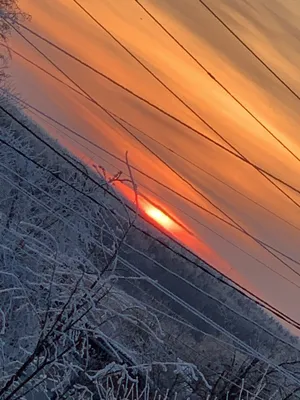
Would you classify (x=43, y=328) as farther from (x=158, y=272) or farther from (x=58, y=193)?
(x=158, y=272)

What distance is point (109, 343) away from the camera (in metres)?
4.43

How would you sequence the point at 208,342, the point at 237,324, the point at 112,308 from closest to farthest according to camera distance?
the point at 112,308 → the point at 208,342 → the point at 237,324

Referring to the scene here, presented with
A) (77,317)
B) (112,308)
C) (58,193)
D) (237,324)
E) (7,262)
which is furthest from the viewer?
(237,324)

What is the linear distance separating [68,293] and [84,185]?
13.6 metres

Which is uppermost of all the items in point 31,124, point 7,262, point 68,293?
point 31,124

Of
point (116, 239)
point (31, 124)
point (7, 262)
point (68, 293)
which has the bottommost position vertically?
point (7, 262)

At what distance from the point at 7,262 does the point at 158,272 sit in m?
39.1

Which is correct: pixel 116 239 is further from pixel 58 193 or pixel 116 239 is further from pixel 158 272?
pixel 158 272

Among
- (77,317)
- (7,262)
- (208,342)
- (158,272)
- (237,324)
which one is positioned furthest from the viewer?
(158,272)

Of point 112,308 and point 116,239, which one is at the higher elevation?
point 116,239

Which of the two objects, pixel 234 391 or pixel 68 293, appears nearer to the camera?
pixel 68 293

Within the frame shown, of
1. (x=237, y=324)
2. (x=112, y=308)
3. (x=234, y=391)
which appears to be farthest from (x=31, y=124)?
(x=237, y=324)

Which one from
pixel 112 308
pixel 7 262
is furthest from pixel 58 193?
pixel 112 308

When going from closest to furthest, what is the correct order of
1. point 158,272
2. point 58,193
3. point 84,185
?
point 84,185 < point 58,193 < point 158,272
